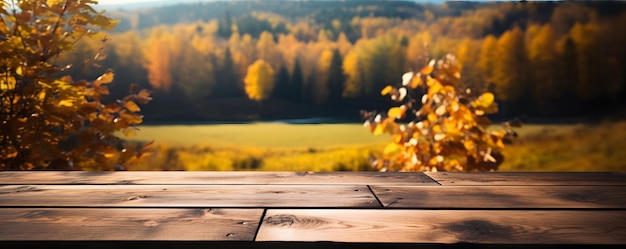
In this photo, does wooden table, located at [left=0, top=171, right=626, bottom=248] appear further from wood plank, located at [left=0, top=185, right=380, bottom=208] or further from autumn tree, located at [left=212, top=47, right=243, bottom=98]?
autumn tree, located at [left=212, top=47, right=243, bottom=98]

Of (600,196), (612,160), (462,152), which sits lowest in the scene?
(612,160)

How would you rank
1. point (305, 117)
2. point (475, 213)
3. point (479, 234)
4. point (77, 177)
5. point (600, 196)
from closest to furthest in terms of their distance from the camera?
1. point (479, 234)
2. point (475, 213)
3. point (600, 196)
4. point (77, 177)
5. point (305, 117)

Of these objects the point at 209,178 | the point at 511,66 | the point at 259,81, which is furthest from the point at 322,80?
the point at 209,178

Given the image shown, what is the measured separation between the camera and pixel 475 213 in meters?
0.94

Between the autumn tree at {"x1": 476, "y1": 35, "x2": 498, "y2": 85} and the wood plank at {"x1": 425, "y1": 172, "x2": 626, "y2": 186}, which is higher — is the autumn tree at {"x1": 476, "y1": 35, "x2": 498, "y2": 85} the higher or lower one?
the higher one

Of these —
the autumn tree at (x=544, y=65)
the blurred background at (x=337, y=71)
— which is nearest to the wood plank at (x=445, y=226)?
the blurred background at (x=337, y=71)

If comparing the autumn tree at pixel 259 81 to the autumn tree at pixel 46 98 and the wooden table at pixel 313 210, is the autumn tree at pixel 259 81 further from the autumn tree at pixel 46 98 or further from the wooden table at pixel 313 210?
the wooden table at pixel 313 210

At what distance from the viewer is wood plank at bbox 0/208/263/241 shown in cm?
81

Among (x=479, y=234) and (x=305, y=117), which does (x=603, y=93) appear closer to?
(x=305, y=117)

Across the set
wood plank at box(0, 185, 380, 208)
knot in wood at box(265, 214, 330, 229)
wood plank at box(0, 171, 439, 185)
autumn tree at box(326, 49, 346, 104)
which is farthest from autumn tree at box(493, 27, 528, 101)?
knot in wood at box(265, 214, 330, 229)

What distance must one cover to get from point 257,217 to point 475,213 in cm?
37

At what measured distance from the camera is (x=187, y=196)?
1100mm

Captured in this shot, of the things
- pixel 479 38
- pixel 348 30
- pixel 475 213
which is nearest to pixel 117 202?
pixel 475 213

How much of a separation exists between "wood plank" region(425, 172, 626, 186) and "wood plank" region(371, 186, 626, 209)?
0.20 feet
